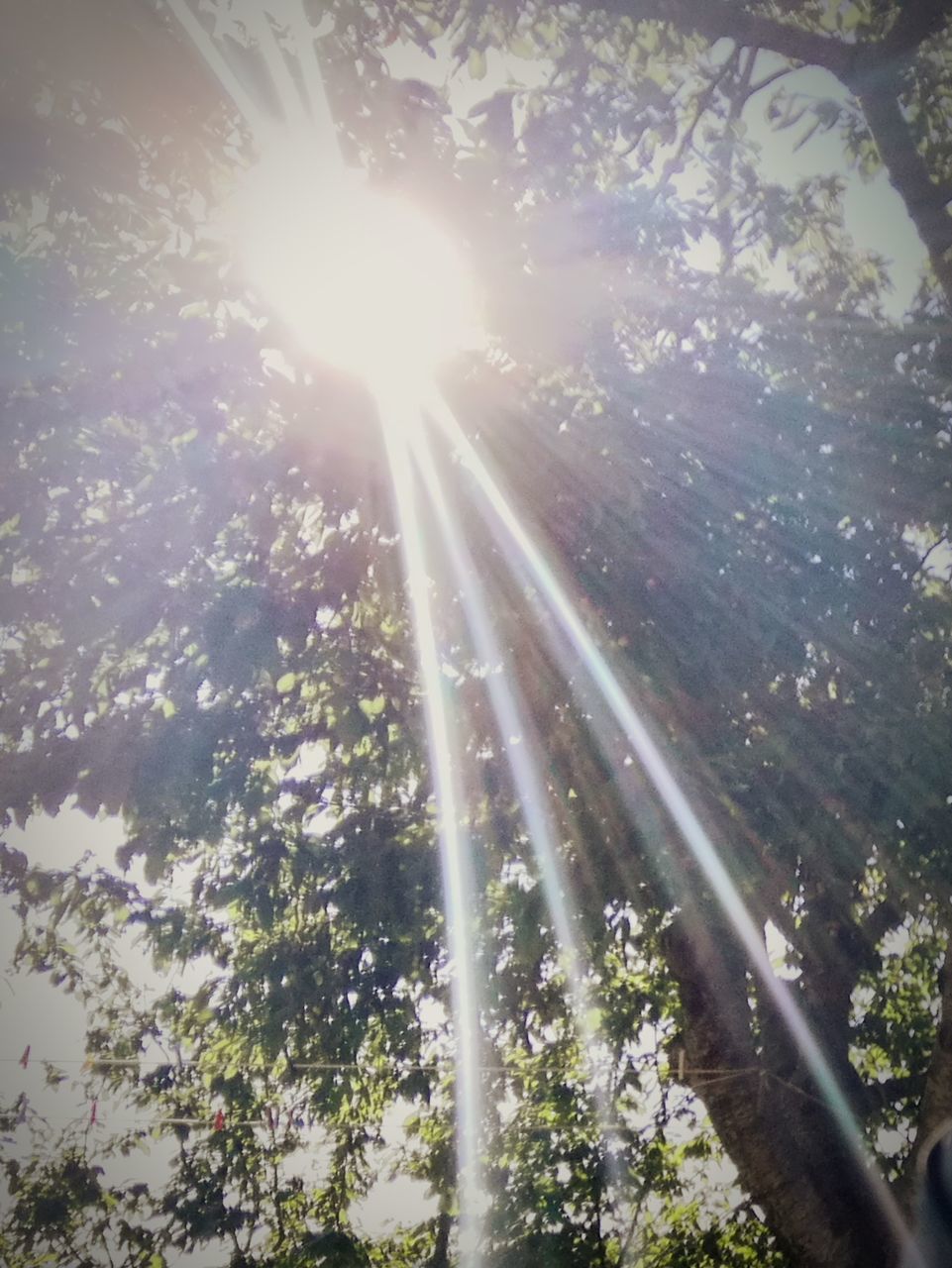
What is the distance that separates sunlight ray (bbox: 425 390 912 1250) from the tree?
12 cm

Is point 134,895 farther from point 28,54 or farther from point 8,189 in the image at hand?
point 28,54

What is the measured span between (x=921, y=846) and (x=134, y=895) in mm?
6713

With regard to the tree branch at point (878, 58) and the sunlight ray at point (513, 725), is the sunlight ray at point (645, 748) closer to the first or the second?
the sunlight ray at point (513, 725)

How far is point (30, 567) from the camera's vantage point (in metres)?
6.20

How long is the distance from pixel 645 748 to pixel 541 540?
1.92 meters

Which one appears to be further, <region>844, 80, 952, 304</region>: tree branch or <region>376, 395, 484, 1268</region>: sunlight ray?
<region>376, 395, 484, 1268</region>: sunlight ray

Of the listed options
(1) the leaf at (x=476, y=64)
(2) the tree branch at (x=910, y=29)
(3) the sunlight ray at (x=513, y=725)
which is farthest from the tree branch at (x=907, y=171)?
(3) the sunlight ray at (x=513, y=725)

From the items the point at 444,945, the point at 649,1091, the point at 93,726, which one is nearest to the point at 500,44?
Result: the point at 93,726

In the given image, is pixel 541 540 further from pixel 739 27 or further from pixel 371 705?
pixel 739 27

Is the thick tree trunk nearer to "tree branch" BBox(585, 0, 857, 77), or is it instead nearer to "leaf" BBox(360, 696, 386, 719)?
"leaf" BBox(360, 696, 386, 719)

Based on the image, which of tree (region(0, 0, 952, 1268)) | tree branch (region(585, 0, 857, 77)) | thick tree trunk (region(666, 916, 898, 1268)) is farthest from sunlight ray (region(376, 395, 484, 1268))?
tree branch (region(585, 0, 857, 77))

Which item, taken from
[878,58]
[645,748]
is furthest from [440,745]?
[878,58]

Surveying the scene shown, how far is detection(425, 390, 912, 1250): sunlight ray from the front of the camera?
582 cm

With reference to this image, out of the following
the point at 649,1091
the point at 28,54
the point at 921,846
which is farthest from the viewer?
the point at 649,1091
